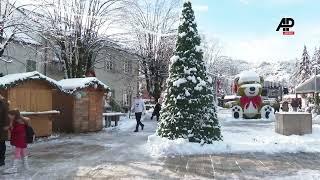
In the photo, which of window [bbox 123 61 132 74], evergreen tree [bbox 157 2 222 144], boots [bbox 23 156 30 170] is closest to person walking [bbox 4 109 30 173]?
boots [bbox 23 156 30 170]

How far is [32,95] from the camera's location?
55.0ft

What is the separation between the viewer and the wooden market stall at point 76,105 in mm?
19578

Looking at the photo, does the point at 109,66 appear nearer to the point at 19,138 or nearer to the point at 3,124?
the point at 3,124

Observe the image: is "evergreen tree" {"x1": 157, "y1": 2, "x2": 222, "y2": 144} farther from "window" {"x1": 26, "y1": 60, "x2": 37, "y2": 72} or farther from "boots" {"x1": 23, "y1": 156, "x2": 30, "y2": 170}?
"window" {"x1": 26, "y1": 60, "x2": 37, "y2": 72}

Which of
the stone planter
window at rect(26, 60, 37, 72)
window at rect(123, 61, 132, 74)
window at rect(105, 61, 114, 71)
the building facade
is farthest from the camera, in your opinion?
window at rect(123, 61, 132, 74)

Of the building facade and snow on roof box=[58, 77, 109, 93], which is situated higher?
the building facade

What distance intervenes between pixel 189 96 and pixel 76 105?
7661 mm

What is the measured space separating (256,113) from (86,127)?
1353 cm

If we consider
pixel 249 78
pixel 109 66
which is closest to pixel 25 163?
pixel 249 78

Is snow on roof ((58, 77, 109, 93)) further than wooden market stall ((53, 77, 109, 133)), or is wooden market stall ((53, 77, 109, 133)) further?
wooden market stall ((53, 77, 109, 133))

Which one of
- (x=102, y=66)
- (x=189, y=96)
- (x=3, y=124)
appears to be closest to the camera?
(x=3, y=124)

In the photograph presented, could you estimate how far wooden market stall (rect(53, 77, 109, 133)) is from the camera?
19.6m

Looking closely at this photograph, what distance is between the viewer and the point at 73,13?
29.5 m

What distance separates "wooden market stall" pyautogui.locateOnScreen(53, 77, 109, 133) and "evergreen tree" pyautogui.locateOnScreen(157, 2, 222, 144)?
669 centimetres
